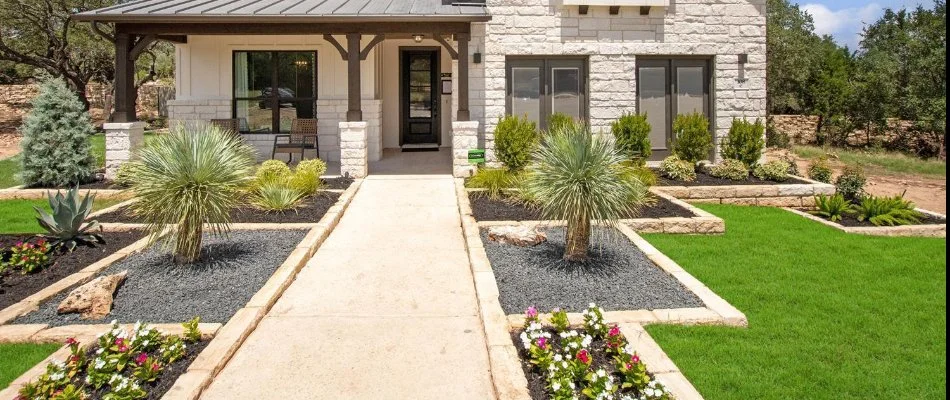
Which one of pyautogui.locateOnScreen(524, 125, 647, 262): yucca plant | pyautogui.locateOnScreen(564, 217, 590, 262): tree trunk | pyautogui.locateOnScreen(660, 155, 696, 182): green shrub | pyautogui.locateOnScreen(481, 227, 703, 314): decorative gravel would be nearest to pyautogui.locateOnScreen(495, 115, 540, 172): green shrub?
pyautogui.locateOnScreen(660, 155, 696, 182): green shrub

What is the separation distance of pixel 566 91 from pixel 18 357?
10.4 meters

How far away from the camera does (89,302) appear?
5.08 metres

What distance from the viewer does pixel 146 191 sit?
19.6 feet

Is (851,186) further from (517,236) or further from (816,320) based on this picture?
(816,320)

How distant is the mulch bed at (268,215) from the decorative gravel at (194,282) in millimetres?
761

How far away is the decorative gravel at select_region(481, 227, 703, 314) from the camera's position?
5328mm

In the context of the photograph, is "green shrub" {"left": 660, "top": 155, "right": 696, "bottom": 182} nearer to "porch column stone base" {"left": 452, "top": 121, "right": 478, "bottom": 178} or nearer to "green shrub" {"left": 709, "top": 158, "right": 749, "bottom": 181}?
"green shrub" {"left": 709, "top": 158, "right": 749, "bottom": 181}

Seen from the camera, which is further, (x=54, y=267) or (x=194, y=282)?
(x=54, y=267)

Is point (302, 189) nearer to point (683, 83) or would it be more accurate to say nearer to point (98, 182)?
point (98, 182)

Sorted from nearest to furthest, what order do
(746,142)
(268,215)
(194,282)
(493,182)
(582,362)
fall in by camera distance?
1. (582,362)
2. (194,282)
3. (268,215)
4. (493,182)
5. (746,142)

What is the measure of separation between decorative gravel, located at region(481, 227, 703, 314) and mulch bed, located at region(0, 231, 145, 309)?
3.92 metres

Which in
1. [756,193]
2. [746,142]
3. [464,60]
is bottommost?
[756,193]

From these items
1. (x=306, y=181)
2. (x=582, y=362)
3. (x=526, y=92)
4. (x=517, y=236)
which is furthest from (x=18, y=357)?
(x=526, y=92)

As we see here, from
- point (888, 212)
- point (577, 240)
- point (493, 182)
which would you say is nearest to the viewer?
point (577, 240)
